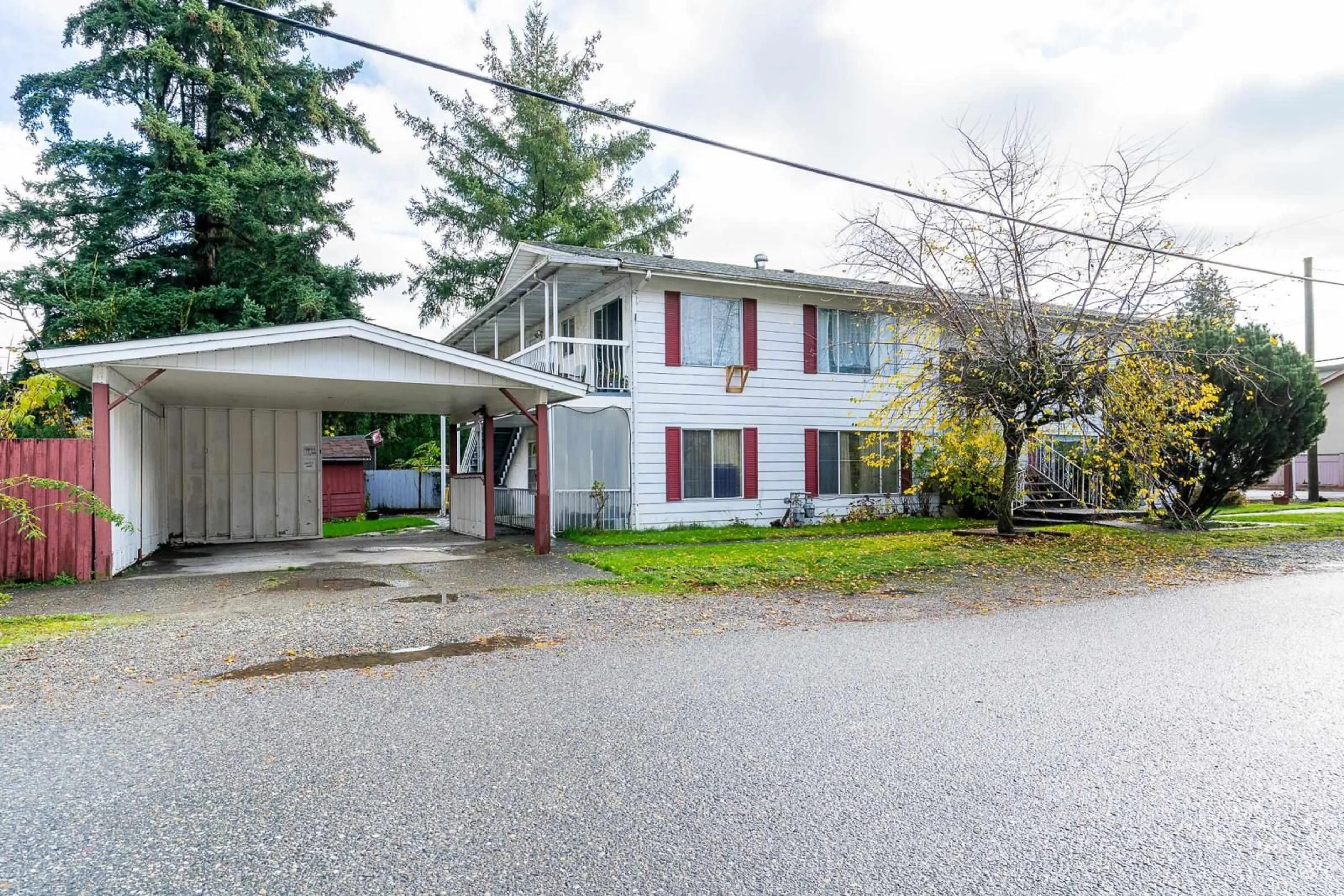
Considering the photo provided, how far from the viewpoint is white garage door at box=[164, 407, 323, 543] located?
50.3ft

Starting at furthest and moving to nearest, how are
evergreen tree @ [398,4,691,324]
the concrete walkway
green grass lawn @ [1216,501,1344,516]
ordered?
evergreen tree @ [398,4,691,324] → green grass lawn @ [1216,501,1344,516] → the concrete walkway

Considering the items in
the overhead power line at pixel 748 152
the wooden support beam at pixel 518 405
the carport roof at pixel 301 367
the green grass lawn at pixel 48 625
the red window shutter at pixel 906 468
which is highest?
the overhead power line at pixel 748 152

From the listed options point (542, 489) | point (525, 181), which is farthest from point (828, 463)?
point (525, 181)

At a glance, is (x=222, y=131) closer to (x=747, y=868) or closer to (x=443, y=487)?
(x=443, y=487)

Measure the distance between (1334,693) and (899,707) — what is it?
269 centimetres

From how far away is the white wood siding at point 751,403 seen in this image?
50.5 ft

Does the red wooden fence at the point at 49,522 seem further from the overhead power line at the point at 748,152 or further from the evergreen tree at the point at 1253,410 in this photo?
the evergreen tree at the point at 1253,410

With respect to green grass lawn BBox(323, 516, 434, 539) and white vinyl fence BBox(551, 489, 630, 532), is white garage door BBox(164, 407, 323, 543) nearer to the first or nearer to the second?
green grass lawn BBox(323, 516, 434, 539)

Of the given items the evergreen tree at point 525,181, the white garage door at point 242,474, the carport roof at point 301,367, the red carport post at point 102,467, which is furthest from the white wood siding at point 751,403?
the evergreen tree at point 525,181

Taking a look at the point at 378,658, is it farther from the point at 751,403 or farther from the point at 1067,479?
the point at 1067,479

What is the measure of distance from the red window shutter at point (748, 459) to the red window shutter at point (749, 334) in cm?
132

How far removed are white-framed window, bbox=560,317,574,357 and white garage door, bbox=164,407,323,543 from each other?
17.7 feet

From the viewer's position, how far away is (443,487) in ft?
79.1

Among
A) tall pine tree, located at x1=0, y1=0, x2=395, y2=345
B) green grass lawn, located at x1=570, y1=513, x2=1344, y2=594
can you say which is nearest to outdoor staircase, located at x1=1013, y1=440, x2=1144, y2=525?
green grass lawn, located at x1=570, y1=513, x2=1344, y2=594
